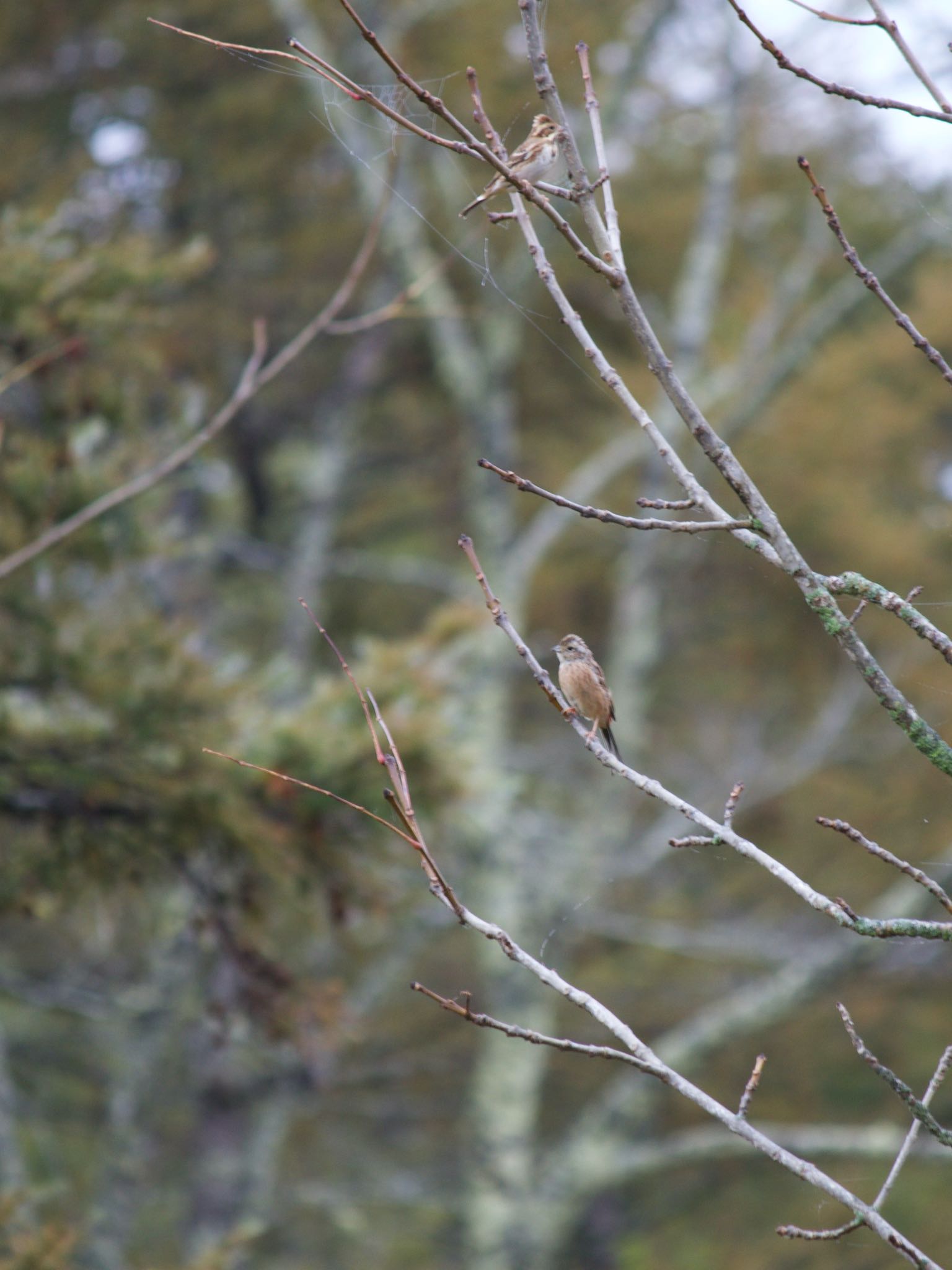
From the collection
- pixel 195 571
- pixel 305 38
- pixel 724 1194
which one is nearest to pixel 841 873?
pixel 724 1194

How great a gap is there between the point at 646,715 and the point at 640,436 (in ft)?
15.0

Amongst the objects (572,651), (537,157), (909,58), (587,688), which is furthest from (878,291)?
(572,651)

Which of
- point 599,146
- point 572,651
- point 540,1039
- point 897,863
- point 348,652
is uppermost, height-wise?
point 348,652

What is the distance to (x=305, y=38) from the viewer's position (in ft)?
32.7

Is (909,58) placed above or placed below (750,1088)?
above

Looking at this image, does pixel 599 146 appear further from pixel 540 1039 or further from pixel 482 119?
pixel 540 1039

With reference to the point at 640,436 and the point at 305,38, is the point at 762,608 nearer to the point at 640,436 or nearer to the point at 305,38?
the point at 640,436

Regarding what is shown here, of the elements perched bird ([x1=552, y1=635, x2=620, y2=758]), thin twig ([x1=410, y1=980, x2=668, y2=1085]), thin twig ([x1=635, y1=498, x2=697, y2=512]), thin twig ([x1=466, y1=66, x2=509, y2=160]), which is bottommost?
thin twig ([x1=410, y1=980, x2=668, y2=1085])

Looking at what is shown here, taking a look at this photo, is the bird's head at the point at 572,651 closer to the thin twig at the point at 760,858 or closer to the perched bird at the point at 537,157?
the perched bird at the point at 537,157

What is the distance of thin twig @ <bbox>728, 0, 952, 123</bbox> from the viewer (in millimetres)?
2225

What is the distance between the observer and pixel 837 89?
2328mm

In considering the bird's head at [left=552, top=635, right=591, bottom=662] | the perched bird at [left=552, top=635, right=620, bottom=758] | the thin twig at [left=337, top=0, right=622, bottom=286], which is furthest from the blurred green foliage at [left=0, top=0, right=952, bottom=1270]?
the thin twig at [left=337, top=0, right=622, bottom=286]

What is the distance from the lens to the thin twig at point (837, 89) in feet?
7.30

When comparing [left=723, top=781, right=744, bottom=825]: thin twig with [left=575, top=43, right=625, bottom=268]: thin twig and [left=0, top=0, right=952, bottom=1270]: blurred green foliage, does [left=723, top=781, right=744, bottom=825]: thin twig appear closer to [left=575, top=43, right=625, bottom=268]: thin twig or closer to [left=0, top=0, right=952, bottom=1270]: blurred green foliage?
[left=575, top=43, right=625, bottom=268]: thin twig
